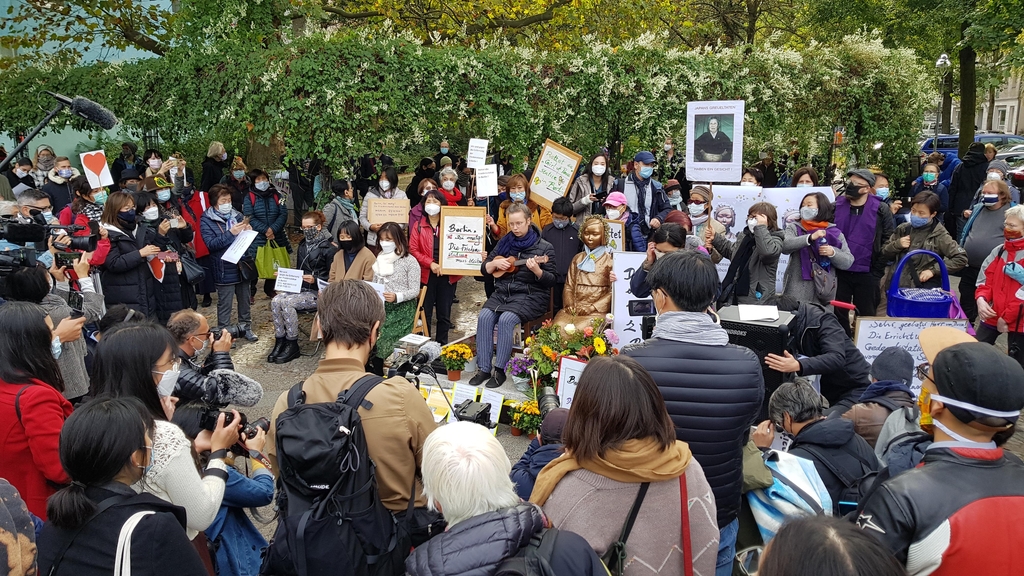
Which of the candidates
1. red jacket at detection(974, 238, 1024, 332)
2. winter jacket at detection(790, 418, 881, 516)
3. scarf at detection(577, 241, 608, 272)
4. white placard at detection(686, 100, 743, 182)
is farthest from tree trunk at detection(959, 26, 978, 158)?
winter jacket at detection(790, 418, 881, 516)

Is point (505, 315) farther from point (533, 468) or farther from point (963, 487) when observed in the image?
point (963, 487)

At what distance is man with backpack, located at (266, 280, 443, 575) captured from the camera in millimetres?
2611

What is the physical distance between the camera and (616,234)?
7922 millimetres

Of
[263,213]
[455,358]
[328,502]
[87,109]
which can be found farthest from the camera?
[263,213]

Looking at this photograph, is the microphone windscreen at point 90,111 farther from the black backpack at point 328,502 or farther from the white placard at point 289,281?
the black backpack at point 328,502

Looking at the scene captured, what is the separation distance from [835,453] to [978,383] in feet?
4.17

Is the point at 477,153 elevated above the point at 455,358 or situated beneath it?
elevated above

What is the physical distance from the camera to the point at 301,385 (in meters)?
3.03

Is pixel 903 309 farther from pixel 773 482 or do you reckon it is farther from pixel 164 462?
pixel 164 462

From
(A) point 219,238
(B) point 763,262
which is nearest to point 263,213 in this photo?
(A) point 219,238

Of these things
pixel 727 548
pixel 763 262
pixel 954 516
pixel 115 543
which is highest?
pixel 763 262

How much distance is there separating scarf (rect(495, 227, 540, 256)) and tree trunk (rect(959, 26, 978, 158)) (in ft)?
48.5

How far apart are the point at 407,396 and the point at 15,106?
1157 centimetres

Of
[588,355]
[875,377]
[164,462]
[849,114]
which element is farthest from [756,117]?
[164,462]
